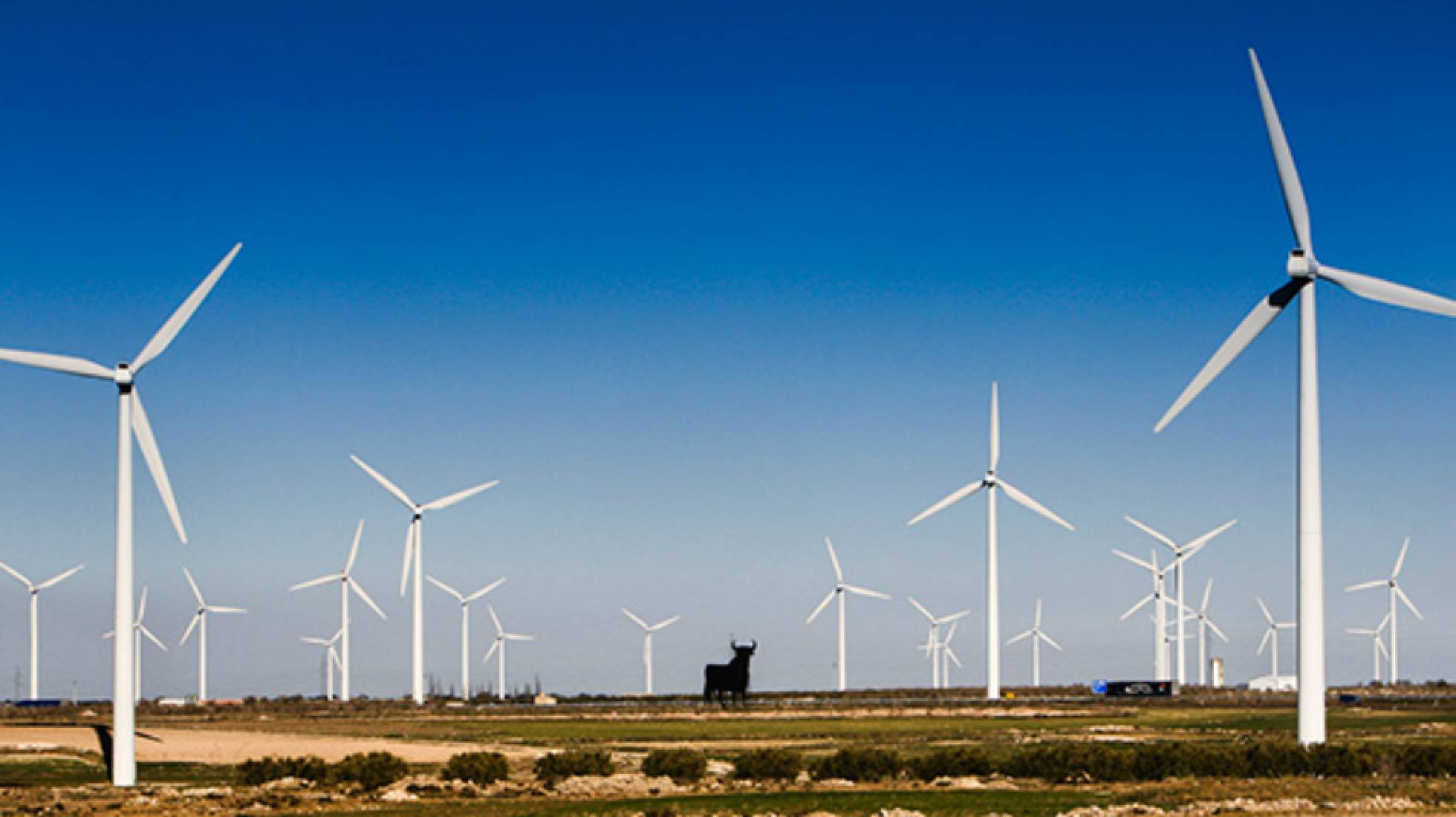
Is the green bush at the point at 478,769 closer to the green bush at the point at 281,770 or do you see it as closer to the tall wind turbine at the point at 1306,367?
the green bush at the point at 281,770

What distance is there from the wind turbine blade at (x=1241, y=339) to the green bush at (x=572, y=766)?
72.2 feet

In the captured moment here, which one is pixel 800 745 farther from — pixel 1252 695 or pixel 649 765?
pixel 1252 695

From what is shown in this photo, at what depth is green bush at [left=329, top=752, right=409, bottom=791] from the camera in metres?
54.4

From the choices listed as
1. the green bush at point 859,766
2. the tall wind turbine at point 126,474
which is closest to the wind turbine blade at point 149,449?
the tall wind turbine at point 126,474

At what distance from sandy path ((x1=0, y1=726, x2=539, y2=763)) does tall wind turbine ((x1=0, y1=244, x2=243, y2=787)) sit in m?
9.34

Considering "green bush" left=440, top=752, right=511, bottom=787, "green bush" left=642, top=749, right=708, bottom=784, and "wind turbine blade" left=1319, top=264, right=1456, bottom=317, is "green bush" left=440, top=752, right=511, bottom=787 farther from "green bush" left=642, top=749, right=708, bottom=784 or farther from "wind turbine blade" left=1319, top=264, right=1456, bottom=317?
"wind turbine blade" left=1319, top=264, right=1456, bottom=317

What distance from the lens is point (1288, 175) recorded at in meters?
59.6

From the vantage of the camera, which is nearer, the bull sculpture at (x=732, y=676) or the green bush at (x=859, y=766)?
the green bush at (x=859, y=766)

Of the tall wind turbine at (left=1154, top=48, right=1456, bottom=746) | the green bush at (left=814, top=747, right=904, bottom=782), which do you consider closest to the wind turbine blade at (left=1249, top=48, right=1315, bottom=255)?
the tall wind turbine at (left=1154, top=48, right=1456, bottom=746)

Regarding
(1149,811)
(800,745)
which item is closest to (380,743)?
(800,745)

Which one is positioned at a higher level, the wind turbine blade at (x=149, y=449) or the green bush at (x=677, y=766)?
the wind turbine blade at (x=149, y=449)

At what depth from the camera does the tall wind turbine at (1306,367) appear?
54375mm

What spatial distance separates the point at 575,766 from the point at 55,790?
1552 cm

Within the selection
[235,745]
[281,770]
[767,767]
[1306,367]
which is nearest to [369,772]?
[281,770]
